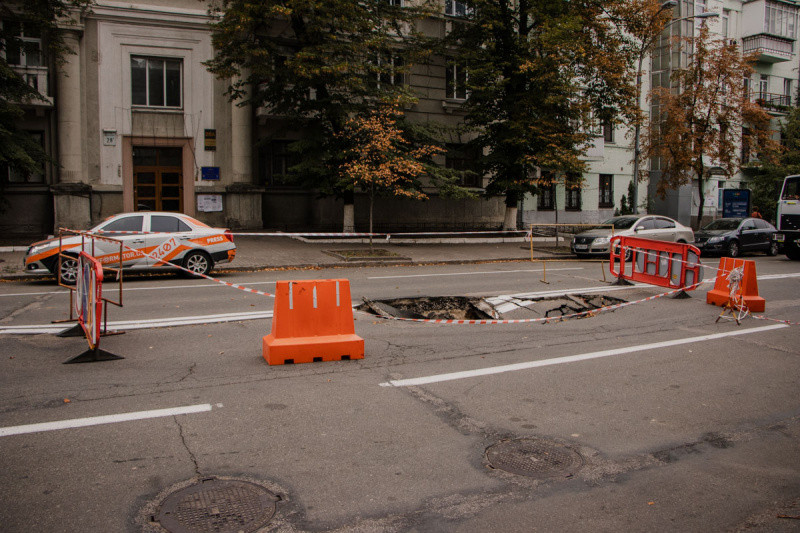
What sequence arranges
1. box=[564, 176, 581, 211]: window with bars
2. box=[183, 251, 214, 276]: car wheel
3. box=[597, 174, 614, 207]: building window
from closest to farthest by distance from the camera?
box=[183, 251, 214, 276]: car wheel, box=[564, 176, 581, 211]: window with bars, box=[597, 174, 614, 207]: building window

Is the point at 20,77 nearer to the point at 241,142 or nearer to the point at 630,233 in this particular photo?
the point at 241,142

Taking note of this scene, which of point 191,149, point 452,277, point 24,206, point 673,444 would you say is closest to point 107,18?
point 191,149

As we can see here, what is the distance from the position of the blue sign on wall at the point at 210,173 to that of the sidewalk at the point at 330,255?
3113 mm

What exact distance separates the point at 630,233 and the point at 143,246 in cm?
1537

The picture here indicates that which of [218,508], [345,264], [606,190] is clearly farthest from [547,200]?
[218,508]

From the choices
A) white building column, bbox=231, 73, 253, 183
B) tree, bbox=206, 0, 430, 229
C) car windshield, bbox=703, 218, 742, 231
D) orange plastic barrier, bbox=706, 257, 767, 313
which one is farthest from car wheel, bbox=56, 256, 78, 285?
car windshield, bbox=703, 218, 742, 231

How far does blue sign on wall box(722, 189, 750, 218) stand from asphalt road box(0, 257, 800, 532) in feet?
79.0

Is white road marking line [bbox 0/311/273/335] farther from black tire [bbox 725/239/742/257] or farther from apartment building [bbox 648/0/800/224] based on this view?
apartment building [bbox 648/0/800/224]

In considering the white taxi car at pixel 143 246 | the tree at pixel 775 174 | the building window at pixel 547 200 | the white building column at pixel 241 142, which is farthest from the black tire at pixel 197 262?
the tree at pixel 775 174

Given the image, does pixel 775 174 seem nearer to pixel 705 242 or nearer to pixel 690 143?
pixel 690 143

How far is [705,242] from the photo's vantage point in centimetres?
2400

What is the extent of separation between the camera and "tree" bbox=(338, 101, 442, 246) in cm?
1977

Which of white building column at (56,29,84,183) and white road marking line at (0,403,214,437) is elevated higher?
white building column at (56,29,84,183)

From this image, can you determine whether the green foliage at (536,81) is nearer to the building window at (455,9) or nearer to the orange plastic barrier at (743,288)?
the building window at (455,9)
